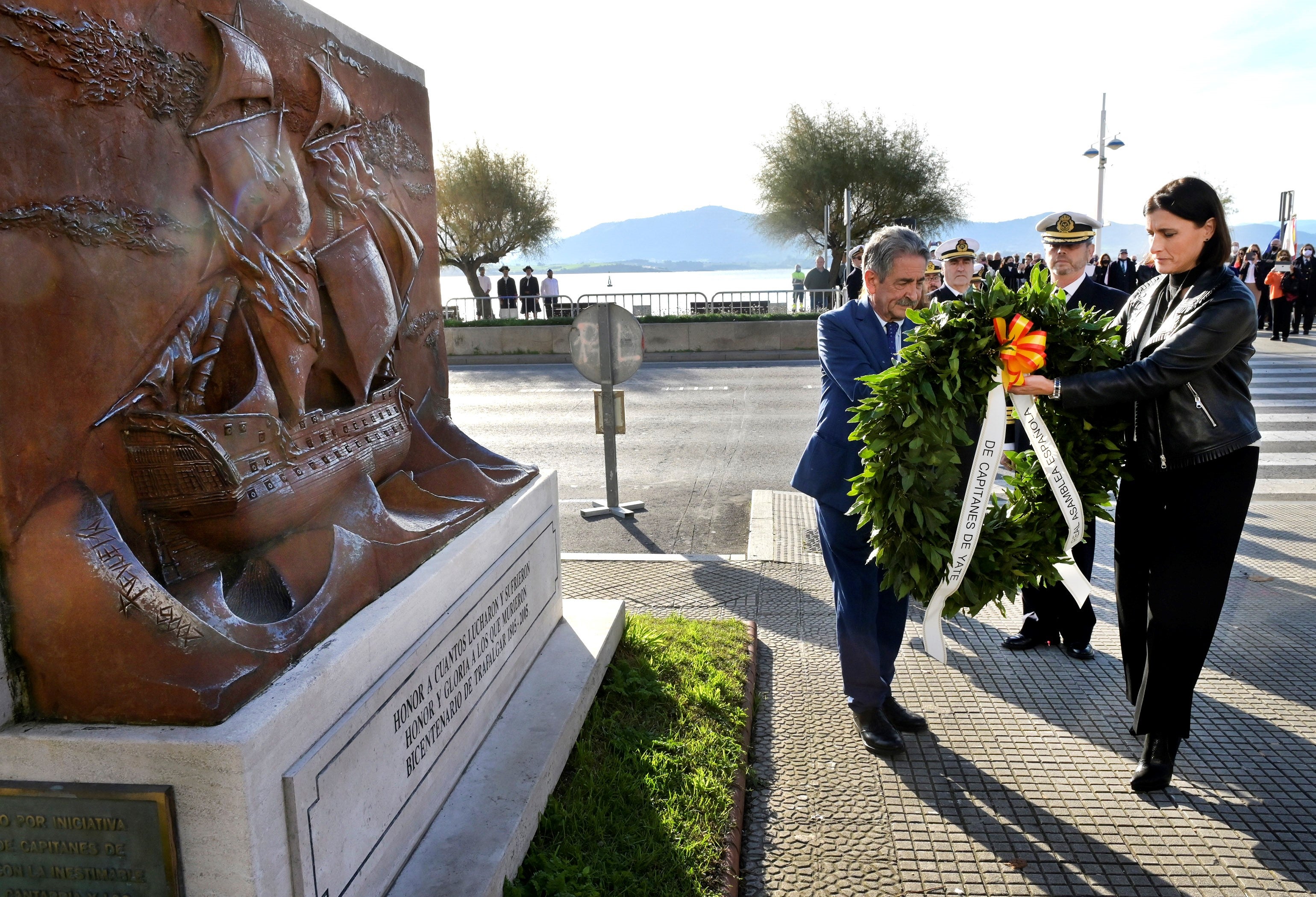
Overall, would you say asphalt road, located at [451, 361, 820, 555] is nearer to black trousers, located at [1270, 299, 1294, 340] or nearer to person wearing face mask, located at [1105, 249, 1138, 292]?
person wearing face mask, located at [1105, 249, 1138, 292]

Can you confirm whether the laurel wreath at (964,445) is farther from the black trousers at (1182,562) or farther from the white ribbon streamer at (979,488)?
the black trousers at (1182,562)

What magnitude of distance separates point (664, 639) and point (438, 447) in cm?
156

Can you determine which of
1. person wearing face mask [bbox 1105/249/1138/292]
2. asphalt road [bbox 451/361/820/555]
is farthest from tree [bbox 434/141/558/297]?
person wearing face mask [bbox 1105/249/1138/292]

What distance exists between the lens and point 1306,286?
69.7 feet

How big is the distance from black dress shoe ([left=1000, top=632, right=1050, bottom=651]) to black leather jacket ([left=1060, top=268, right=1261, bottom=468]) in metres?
1.55

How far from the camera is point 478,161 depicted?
3127 centimetres

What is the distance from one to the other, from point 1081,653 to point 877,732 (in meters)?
1.56

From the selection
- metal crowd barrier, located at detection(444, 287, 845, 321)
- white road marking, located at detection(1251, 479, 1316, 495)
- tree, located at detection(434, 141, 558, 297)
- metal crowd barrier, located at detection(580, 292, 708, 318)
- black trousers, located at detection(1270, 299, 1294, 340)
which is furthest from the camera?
tree, located at detection(434, 141, 558, 297)

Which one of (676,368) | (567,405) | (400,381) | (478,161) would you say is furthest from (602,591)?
(478,161)

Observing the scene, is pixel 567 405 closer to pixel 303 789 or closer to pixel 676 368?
pixel 676 368

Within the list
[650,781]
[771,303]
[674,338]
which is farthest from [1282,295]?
[650,781]

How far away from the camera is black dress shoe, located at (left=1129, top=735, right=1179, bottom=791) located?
3479 millimetres

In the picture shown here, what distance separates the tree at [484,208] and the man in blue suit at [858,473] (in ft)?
93.4

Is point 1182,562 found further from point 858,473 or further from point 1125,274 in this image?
point 1125,274
